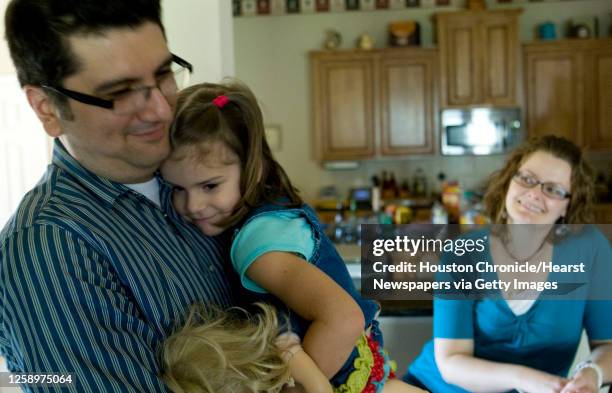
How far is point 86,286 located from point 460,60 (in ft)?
17.1

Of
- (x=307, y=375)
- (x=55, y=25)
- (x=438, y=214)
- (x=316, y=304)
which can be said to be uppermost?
(x=55, y=25)

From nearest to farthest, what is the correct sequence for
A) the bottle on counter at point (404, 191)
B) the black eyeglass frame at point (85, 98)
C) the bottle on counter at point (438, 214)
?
the black eyeglass frame at point (85, 98), the bottle on counter at point (438, 214), the bottle on counter at point (404, 191)

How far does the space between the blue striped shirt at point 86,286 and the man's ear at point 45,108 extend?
0.13ft

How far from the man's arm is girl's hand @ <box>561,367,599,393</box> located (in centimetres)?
112

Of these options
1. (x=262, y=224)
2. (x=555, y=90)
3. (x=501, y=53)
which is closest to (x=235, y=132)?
(x=262, y=224)

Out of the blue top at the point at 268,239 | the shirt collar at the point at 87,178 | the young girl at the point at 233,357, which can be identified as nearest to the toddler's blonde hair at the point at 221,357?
the young girl at the point at 233,357

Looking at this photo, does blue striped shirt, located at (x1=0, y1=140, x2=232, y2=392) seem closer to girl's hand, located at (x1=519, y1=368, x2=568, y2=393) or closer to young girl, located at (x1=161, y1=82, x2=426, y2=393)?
young girl, located at (x1=161, y1=82, x2=426, y2=393)

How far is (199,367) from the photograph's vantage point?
0.88 metres

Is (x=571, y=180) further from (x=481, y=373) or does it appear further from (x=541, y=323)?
(x=481, y=373)

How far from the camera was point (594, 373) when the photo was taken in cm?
157

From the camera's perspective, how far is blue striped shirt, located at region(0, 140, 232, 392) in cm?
77

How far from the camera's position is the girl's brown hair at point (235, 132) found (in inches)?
43.2

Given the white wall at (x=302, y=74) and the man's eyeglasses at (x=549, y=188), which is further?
the white wall at (x=302, y=74)

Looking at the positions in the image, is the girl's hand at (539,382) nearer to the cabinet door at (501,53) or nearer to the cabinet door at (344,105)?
the cabinet door at (344,105)
